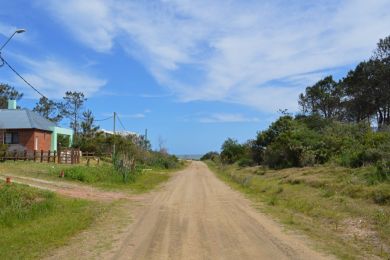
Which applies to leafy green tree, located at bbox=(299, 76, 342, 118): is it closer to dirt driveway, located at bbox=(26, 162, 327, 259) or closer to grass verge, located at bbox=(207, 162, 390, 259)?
grass verge, located at bbox=(207, 162, 390, 259)

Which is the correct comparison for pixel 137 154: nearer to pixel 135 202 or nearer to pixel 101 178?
pixel 101 178

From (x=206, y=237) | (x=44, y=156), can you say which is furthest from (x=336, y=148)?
(x=206, y=237)

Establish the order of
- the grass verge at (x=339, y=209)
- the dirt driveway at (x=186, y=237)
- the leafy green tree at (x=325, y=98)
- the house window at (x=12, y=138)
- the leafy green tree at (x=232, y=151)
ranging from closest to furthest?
the dirt driveway at (x=186, y=237) < the grass verge at (x=339, y=209) < the house window at (x=12, y=138) < the leafy green tree at (x=325, y=98) < the leafy green tree at (x=232, y=151)

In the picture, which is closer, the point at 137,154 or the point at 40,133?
the point at 40,133

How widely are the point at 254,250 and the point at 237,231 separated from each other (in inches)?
109

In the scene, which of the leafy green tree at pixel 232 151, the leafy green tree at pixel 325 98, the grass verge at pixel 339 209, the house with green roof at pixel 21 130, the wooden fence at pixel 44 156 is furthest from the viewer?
the leafy green tree at pixel 232 151

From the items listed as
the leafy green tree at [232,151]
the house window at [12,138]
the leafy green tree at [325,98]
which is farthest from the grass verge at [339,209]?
the leafy green tree at [232,151]

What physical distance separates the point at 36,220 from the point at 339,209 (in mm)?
10318

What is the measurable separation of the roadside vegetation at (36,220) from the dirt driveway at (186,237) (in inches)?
20.8

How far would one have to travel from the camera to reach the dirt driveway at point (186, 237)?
10.3 meters

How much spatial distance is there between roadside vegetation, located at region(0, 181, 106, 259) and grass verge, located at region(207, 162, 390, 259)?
6303 mm

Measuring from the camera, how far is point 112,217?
648 inches

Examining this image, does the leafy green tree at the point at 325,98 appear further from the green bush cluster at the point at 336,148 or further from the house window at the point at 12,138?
the house window at the point at 12,138

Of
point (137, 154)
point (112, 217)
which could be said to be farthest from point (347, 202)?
point (137, 154)
